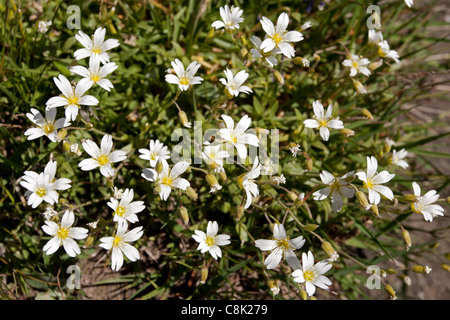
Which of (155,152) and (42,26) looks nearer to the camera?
(155,152)

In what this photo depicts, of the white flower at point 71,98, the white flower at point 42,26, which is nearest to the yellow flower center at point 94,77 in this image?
the white flower at point 71,98

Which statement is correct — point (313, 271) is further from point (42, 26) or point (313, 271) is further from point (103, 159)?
point (42, 26)

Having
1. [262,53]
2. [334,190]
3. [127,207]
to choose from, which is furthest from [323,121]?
[127,207]

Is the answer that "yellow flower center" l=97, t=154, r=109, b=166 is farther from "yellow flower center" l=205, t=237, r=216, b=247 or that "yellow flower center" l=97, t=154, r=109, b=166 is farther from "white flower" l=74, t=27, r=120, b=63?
"yellow flower center" l=205, t=237, r=216, b=247

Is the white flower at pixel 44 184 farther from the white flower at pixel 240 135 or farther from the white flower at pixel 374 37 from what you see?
the white flower at pixel 374 37
